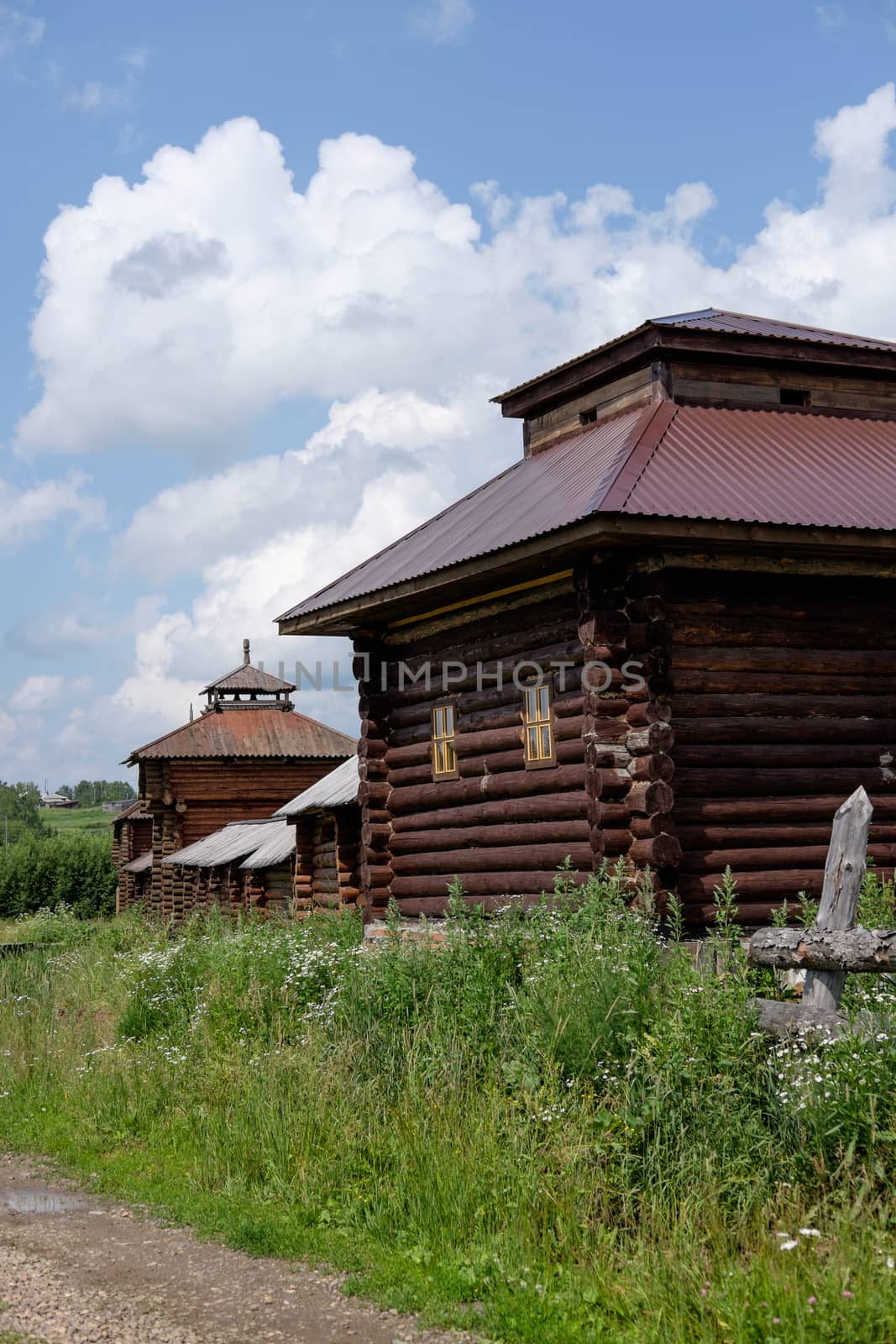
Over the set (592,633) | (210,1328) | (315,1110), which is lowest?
(210,1328)

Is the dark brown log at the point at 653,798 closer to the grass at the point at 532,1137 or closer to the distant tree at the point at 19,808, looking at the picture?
the grass at the point at 532,1137

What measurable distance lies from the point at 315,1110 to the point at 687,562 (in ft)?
19.2

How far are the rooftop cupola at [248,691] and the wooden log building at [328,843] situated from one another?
42.4 feet

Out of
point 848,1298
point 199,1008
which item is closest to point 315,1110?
point 199,1008

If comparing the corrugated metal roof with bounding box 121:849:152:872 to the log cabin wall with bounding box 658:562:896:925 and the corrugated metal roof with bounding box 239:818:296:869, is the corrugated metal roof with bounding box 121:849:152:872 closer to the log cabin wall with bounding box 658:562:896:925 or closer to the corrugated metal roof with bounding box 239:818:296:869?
the corrugated metal roof with bounding box 239:818:296:869

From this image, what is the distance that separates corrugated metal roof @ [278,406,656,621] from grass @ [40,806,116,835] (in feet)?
402

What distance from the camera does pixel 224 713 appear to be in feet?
125

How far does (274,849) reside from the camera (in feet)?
91.8

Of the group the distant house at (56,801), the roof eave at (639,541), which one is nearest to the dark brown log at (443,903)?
the roof eave at (639,541)

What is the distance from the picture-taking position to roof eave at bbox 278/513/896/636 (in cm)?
1056

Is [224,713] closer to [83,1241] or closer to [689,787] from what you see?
[689,787]

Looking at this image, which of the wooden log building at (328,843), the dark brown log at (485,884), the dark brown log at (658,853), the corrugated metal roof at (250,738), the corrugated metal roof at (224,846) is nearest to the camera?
the dark brown log at (658,853)

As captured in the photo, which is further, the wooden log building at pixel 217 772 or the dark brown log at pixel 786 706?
the wooden log building at pixel 217 772

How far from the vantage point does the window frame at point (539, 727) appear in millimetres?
12234
